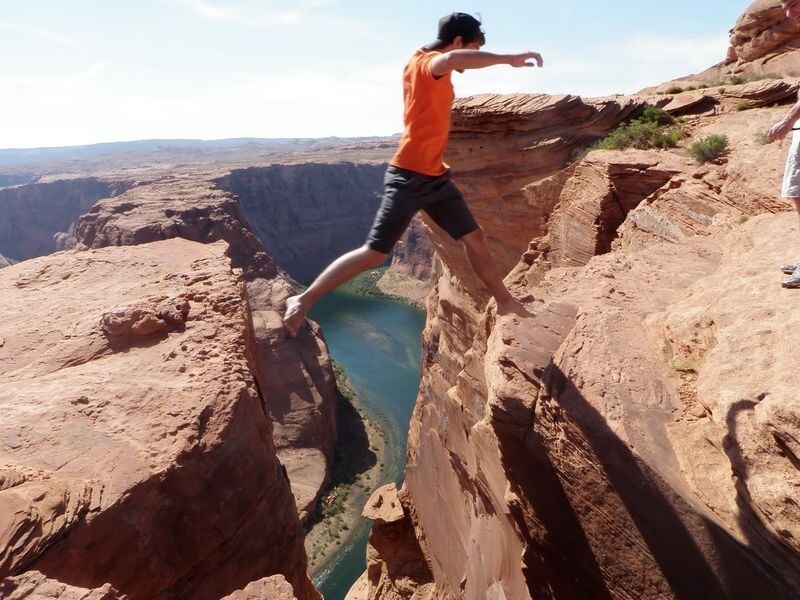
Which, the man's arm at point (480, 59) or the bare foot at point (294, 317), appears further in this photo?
the bare foot at point (294, 317)

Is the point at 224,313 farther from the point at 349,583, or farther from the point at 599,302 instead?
the point at 349,583

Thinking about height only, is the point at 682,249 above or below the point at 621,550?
above

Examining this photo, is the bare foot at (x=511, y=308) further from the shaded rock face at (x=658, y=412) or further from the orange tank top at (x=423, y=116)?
the orange tank top at (x=423, y=116)

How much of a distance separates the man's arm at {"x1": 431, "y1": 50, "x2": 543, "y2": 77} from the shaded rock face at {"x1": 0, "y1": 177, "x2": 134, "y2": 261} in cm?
7125

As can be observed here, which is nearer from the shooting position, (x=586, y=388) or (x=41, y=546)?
(x=41, y=546)

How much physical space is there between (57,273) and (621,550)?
7393 mm

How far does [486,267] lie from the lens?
4227 millimetres

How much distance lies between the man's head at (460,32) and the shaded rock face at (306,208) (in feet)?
→ 199

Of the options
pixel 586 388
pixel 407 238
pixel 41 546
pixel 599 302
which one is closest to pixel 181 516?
pixel 41 546

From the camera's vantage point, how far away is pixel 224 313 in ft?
19.4

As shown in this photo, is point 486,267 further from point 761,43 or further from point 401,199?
point 761,43

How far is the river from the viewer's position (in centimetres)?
2150

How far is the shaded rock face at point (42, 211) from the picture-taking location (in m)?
67.4

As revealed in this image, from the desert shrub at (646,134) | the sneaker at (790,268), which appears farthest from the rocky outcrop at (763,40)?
the sneaker at (790,268)
